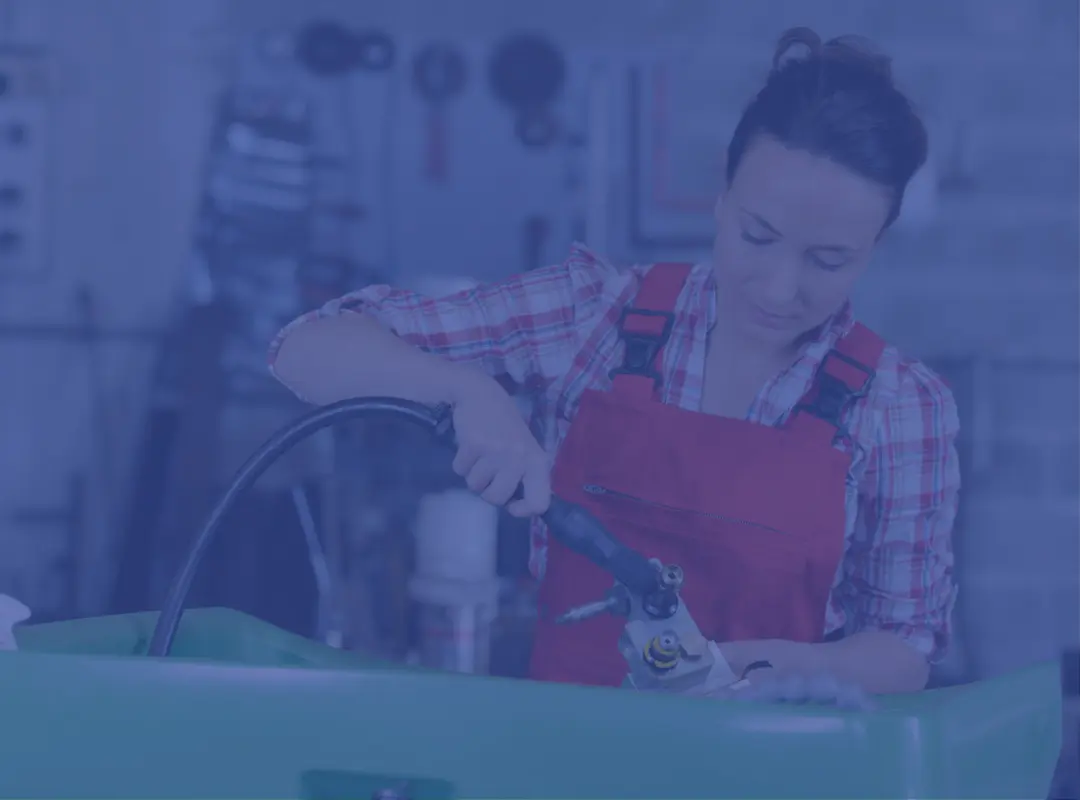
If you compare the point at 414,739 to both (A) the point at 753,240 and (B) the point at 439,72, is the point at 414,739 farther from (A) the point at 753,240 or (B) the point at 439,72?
(B) the point at 439,72

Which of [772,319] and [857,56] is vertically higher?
[857,56]

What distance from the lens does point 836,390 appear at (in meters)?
1.15

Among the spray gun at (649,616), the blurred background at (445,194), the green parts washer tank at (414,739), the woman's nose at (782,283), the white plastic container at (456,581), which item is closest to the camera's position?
the green parts washer tank at (414,739)

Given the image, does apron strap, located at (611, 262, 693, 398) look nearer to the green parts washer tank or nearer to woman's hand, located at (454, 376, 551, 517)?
woman's hand, located at (454, 376, 551, 517)

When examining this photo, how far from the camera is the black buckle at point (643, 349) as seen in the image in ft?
3.88

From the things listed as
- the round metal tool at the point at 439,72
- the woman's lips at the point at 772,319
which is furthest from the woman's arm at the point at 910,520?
the round metal tool at the point at 439,72

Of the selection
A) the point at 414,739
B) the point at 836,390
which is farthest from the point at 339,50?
the point at 414,739

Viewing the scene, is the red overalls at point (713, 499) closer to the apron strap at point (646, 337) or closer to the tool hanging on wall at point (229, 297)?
the apron strap at point (646, 337)

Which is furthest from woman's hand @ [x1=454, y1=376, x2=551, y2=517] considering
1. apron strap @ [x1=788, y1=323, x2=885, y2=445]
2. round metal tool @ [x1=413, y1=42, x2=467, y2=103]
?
round metal tool @ [x1=413, y1=42, x2=467, y2=103]

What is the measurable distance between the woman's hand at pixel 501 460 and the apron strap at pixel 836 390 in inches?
16.9

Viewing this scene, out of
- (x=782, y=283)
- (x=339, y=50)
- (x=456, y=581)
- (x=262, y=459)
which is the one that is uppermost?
(x=339, y=50)

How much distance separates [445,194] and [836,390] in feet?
2.89

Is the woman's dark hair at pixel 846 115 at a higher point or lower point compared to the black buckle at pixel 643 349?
higher

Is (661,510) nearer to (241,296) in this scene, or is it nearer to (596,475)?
(596,475)
